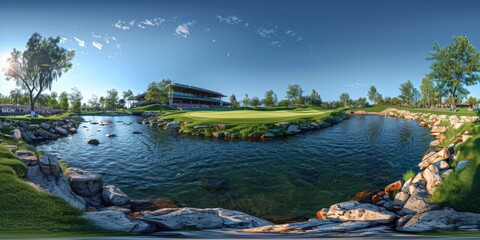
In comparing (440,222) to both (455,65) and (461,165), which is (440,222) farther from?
(455,65)

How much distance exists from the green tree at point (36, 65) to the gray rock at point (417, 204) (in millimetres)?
46452

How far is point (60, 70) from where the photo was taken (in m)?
40.3

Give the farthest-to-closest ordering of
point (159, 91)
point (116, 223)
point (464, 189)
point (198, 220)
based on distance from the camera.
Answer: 1. point (159, 91)
2. point (464, 189)
3. point (198, 220)
4. point (116, 223)

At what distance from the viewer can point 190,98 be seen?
10062 cm

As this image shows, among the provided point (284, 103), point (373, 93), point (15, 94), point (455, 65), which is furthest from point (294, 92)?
point (15, 94)

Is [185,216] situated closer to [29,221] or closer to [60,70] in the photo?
[29,221]

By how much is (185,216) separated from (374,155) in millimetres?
15179

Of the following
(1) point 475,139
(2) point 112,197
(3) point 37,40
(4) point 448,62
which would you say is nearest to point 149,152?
(2) point 112,197

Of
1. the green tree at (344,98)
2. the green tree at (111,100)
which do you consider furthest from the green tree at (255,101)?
the green tree at (111,100)

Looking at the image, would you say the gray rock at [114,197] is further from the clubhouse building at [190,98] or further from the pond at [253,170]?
the clubhouse building at [190,98]

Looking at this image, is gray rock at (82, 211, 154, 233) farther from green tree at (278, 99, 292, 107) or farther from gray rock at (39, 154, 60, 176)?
green tree at (278, 99, 292, 107)

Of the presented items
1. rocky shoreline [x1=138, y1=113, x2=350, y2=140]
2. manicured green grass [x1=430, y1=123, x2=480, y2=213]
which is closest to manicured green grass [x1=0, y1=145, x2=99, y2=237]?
manicured green grass [x1=430, y1=123, x2=480, y2=213]

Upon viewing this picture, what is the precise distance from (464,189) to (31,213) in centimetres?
1211

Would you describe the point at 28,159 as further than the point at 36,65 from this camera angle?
No
